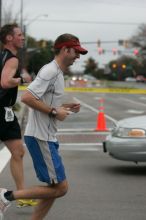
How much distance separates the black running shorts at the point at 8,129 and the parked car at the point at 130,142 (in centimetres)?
323

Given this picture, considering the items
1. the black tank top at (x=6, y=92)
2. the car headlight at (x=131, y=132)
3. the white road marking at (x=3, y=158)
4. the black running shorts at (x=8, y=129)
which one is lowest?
the white road marking at (x=3, y=158)

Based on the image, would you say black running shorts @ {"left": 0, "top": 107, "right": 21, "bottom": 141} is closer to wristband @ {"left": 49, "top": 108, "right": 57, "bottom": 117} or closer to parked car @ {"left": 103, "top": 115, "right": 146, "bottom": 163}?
wristband @ {"left": 49, "top": 108, "right": 57, "bottom": 117}

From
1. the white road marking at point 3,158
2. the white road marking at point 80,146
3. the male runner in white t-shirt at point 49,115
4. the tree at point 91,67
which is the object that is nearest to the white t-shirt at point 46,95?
the male runner in white t-shirt at point 49,115

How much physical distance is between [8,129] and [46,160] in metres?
1.66

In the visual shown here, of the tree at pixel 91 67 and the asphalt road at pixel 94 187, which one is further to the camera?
the tree at pixel 91 67

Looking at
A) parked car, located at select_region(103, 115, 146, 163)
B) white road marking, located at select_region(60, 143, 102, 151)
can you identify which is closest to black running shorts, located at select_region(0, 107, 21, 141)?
parked car, located at select_region(103, 115, 146, 163)

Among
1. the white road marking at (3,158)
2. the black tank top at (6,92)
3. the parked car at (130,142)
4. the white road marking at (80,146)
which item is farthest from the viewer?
the white road marking at (80,146)

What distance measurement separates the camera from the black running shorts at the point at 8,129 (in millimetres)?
7736

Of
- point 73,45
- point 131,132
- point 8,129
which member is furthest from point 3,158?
point 73,45

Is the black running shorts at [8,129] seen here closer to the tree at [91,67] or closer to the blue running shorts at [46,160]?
the blue running shorts at [46,160]

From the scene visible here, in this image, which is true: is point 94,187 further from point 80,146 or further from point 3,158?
point 80,146

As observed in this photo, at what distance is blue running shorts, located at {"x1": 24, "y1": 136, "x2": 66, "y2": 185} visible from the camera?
6270 millimetres

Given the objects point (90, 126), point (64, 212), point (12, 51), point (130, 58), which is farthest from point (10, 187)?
point (130, 58)

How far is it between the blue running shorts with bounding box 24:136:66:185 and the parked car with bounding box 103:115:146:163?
4.55 meters
